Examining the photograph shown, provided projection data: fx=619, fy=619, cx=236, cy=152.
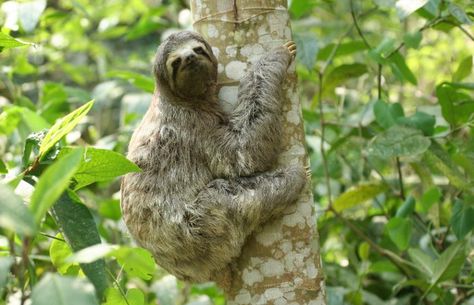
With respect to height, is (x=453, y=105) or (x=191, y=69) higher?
(x=191, y=69)

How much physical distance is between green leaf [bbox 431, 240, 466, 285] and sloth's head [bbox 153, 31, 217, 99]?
6.33 feet

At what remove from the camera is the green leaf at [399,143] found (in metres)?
4.27

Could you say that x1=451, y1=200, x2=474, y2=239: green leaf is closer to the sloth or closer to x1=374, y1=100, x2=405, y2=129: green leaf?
x1=374, y1=100, x2=405, y2=129: green leaf

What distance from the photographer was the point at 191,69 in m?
3.98

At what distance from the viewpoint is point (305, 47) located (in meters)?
4.92

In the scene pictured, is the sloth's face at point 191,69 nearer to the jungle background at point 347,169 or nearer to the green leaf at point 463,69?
the jungle background at point 347,169

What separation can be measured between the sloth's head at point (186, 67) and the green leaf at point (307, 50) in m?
1.04

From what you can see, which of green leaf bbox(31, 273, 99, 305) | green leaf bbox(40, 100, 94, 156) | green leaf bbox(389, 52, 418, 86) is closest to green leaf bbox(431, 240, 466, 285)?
green leaf bbox(389, 52, 418, 86)

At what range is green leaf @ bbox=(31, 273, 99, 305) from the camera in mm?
1629

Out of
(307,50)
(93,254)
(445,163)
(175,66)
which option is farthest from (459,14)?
(93,254)

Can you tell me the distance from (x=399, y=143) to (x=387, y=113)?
1.47ft

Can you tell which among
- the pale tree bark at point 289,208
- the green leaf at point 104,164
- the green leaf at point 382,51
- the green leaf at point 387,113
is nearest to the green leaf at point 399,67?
the green leaf at point 382,51

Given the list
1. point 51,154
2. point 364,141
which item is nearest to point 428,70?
point 364,141

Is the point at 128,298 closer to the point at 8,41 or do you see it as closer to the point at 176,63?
the point at 8,41
